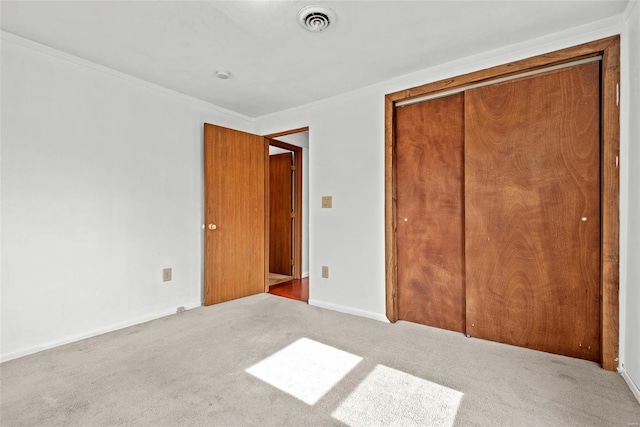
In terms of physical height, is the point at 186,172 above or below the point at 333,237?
above

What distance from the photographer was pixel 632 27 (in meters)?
1.84

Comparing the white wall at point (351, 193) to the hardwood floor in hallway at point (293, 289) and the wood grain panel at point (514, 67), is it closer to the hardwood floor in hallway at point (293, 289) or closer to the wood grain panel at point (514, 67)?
the wood grain panel at point (514, 67)

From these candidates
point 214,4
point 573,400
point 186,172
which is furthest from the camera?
point 186,172

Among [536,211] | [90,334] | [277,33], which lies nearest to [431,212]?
[536,211]

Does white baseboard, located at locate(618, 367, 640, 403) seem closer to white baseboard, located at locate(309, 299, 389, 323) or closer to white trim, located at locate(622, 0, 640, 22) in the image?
white baseboard, located at locate(309, 299, 389, 323)

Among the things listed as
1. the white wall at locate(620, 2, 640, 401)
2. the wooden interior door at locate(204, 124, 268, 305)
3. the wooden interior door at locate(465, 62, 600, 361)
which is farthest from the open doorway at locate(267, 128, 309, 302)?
the white wall at locate(620, 2, 640, 401)

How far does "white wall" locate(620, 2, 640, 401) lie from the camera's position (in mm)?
1757

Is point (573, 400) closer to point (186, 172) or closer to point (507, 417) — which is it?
point (507, 417)

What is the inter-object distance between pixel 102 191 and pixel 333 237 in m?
2.17

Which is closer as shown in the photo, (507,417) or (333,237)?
(507,417)

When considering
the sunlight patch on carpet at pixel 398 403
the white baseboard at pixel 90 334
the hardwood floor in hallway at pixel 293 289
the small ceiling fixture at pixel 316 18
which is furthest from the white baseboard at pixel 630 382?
the white baseboard at pixel 90 334

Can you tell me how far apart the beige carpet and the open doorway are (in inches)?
93.9

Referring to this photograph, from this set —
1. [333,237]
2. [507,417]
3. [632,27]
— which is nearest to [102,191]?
[333,237]

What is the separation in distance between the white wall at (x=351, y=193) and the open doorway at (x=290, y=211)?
4.76 ft
